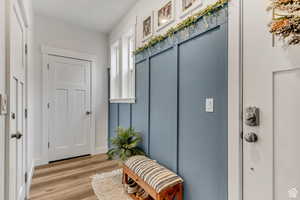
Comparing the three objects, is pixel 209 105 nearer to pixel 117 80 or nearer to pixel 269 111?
pixel 269 111

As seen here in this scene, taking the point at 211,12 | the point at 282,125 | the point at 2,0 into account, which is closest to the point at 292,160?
the point at 282,125

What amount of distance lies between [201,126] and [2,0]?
1.69 metres

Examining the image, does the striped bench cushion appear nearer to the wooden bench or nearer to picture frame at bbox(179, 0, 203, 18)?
the wooden bench

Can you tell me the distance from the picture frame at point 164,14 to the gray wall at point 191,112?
0.32 m

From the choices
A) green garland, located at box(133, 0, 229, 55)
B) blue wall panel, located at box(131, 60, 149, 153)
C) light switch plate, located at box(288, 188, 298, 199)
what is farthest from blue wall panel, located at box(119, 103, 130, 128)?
light switch plate, located at box(288, 188, 298, 199)

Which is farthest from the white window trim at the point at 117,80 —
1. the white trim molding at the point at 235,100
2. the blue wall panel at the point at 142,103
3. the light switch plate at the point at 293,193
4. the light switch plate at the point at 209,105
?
the light switch plate at the point at 293,193

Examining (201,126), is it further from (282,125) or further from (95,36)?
(95,36)

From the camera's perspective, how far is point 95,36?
3672mm

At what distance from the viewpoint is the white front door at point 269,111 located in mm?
901

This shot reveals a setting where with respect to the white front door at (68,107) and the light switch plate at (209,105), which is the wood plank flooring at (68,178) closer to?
the white front door at (68,107)

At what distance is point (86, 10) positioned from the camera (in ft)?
9.37

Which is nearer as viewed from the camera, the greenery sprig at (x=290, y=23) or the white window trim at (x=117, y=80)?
the greenery sprig at (x=290, y=23)

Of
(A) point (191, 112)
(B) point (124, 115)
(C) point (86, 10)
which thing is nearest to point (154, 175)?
(A) point (191, 112)

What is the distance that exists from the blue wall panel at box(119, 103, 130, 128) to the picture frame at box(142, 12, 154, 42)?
1.19 m
